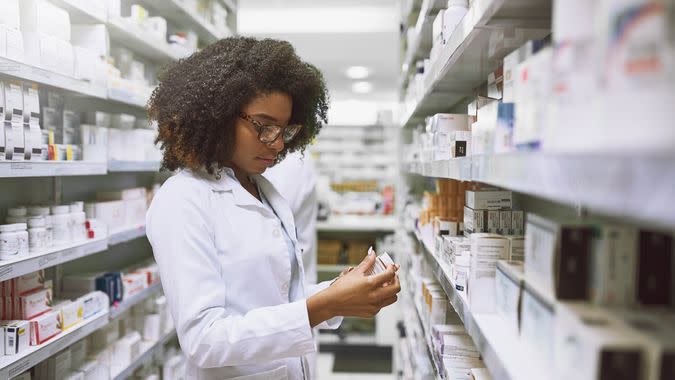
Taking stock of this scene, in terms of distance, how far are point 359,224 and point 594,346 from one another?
13.6 feet

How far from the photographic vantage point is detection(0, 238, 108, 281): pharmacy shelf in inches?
61.9

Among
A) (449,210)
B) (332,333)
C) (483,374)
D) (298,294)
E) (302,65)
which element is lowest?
(332,333)

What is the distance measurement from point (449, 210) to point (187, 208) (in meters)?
1.08

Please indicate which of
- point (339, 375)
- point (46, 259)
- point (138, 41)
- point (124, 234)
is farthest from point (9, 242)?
point (339, 375)

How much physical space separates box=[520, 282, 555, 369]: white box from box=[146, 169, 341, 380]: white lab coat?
598 mm

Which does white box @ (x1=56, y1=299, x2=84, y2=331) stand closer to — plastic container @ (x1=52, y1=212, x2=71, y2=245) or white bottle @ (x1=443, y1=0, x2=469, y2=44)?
plastic container @ (x1=52, y1=212, x2=71, y2=245)

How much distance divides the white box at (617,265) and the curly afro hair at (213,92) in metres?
1.13

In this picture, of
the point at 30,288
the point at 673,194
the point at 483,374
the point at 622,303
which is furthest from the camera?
the point at 30,288

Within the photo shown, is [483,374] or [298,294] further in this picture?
[298,294]

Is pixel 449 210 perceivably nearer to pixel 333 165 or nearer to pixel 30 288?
pixel 30 288

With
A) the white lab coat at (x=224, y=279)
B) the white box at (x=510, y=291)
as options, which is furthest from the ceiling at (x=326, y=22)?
the white box at (x=510, y=291)

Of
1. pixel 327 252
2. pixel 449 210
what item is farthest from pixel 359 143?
pixel 449 210

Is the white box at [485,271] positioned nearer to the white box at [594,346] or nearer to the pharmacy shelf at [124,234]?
the white box at [594,346]

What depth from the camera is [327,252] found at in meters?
4.89
